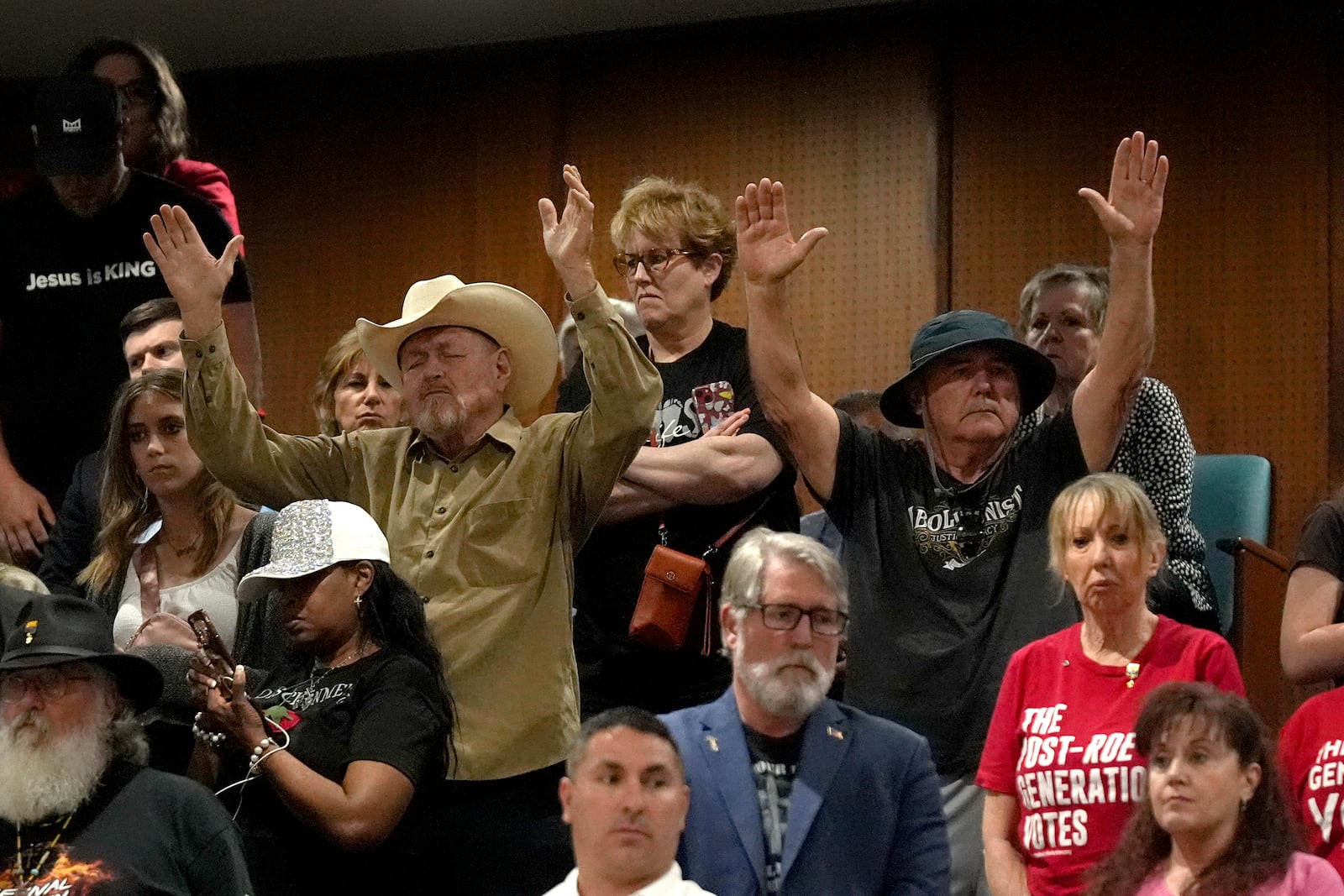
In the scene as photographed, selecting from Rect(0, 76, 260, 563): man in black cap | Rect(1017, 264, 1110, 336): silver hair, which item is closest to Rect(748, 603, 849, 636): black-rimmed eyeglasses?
Rect(1017, 264, 1110, 336): silver hair

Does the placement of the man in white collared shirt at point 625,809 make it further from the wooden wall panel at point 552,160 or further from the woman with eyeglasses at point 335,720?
the wooden wall panel at point 552,160

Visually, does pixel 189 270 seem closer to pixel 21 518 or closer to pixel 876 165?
pixel 21 518

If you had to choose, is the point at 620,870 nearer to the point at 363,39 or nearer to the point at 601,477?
the point at 601,477

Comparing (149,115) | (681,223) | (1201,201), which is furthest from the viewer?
(1201,201)

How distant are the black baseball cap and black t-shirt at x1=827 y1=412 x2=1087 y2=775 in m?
2.13

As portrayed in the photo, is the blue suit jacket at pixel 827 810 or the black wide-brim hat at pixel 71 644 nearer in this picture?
the blue suit jacket at pixel 827 810

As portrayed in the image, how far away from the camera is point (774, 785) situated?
2.98m

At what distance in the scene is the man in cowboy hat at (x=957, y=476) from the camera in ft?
11.1

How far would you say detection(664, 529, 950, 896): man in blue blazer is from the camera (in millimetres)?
2891

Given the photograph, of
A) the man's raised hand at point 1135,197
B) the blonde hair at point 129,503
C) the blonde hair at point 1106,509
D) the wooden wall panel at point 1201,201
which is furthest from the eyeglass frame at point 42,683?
the wooden wall panel at point 1201,201

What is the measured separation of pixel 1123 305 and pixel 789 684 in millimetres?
1023

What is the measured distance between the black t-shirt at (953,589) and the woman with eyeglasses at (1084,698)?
10 cm

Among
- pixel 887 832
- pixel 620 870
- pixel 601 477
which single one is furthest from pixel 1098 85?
pixel 620 870

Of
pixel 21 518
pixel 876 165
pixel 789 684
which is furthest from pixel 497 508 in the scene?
pixel 876 165
